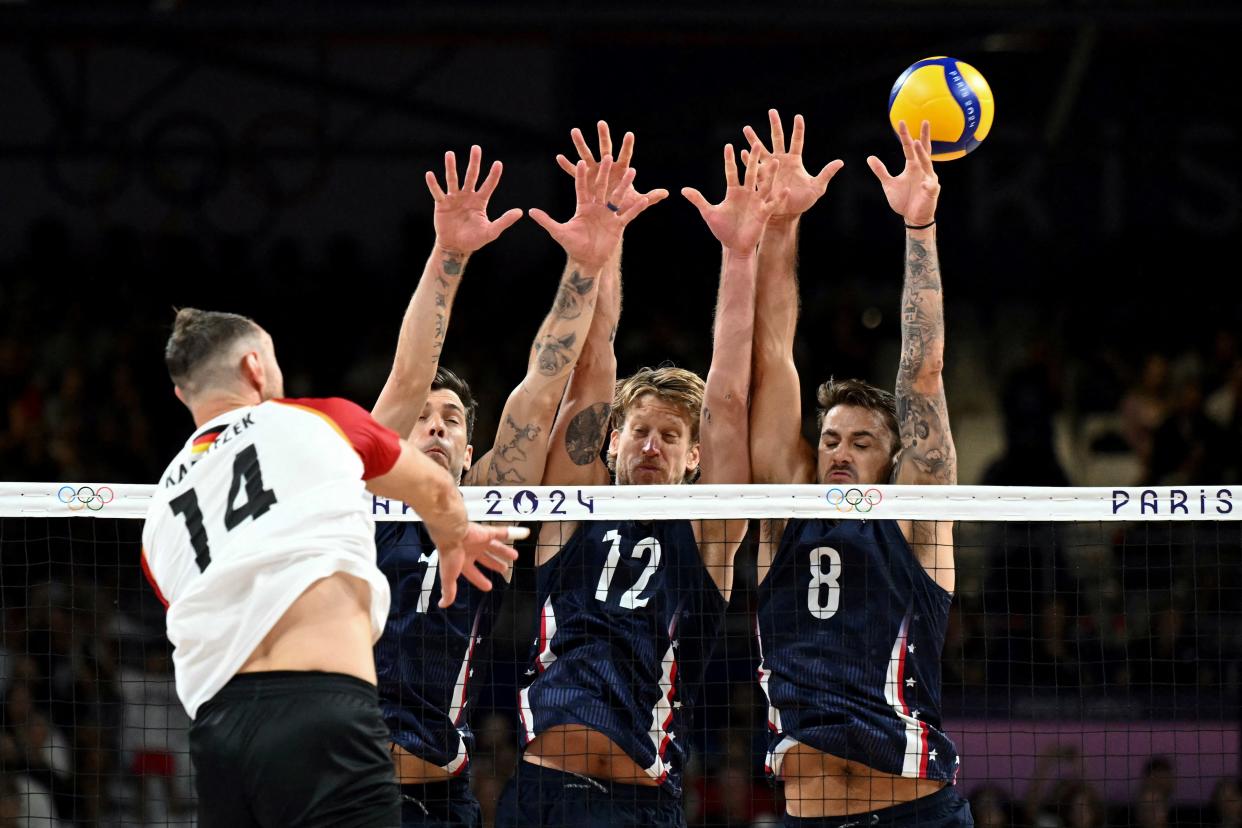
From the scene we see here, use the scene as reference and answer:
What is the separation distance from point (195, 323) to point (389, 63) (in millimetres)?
11830

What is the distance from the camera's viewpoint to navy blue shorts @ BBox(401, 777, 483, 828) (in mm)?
6844

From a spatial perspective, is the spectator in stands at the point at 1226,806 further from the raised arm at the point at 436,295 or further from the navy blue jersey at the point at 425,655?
the raised arm at the point at 436,295

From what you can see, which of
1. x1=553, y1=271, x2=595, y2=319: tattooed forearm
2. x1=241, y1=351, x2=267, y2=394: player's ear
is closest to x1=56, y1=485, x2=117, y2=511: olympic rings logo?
x1=241, y1=351, x2=267, y2=394: player's ear

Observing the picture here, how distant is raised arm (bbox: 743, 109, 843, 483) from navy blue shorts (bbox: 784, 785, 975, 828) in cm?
151

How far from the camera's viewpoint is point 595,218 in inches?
299

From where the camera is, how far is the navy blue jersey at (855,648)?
264 inches

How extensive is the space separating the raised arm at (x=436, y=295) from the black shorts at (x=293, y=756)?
Result: 7.21 feet

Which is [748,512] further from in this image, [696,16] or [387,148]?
[387,148]

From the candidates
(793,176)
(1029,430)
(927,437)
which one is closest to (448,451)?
(793,176)

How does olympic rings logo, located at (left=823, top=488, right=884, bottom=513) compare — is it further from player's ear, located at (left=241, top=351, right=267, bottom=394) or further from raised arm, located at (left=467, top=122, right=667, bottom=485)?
player's ear, located at (left=241, top=351, right=267, bottom=394)

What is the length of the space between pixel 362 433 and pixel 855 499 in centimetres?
239

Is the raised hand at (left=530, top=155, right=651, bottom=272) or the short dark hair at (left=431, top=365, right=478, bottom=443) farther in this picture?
the short dark hair at (left=431, top=365, right=478, bottom=443)

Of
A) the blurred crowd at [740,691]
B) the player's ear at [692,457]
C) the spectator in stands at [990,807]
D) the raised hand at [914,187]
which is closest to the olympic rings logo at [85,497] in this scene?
the player's ear at [692,457]

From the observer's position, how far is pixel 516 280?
17.5m
